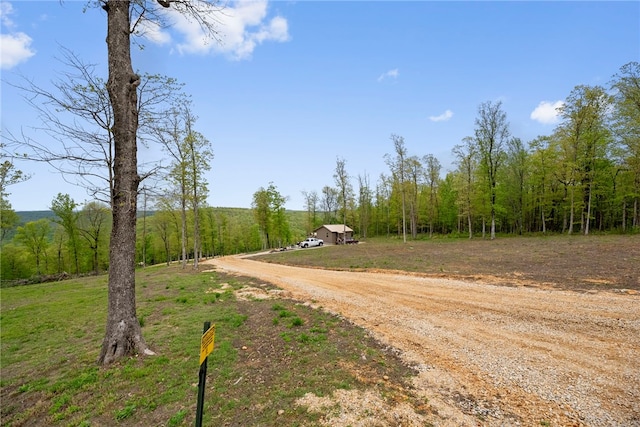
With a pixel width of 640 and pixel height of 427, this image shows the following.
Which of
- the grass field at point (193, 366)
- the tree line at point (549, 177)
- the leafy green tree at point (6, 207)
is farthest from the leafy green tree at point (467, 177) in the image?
the leafy green tree at point (6, 207)

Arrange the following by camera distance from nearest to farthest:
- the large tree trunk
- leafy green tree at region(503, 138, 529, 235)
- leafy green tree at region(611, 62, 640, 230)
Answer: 1. the large tree trunk
2. leafy green tree at region(611, 62, 640, 230)
3. leafy green tree at region(503, 138, 529, 235)

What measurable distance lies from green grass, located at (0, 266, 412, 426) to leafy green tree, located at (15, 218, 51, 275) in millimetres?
37969

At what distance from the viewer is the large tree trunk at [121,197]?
5457 millimetres

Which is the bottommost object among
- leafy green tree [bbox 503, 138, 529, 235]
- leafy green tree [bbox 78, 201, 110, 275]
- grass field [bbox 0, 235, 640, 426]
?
grass field [bbox 0, 235, 640, 426]

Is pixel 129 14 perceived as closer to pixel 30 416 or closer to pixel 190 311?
pixel 30 416

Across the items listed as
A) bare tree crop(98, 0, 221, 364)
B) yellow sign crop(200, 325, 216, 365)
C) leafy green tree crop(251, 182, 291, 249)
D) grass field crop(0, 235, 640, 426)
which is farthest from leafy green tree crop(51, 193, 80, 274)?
yellow sign crop(200, 325, 216, 365)

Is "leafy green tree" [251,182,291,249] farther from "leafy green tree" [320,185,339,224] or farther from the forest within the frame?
"leafy green tree" [320,185,339,224]

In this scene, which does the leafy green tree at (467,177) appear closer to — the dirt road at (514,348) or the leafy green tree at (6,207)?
the dirt road at (514,348)

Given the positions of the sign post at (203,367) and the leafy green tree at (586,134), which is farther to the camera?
the leafy green tree at (586,134)

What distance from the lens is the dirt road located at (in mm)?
3562

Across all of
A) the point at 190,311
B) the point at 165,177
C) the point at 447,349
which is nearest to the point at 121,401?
the point at 165,177

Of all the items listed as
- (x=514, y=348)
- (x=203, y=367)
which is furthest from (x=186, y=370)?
(x=514, y=348)

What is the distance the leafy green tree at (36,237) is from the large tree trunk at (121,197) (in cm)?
4306

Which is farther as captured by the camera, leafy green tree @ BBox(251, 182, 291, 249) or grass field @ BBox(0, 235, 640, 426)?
leafy green tree @ BBox(251, 182, 291, 249)
